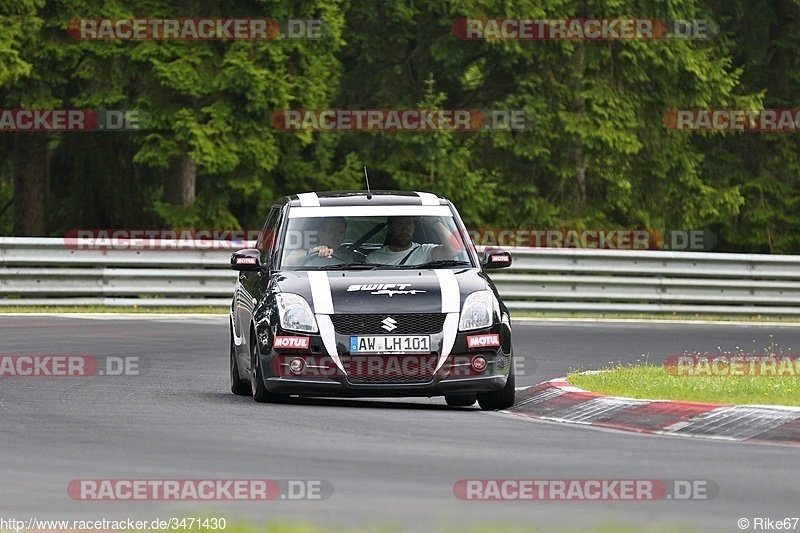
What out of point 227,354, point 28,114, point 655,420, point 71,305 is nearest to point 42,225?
point 28,114

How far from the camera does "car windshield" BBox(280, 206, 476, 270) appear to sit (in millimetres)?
13805

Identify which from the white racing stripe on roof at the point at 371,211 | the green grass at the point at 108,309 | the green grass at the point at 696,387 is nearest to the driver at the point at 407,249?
the white racing stripe on roof at the point at 371,211

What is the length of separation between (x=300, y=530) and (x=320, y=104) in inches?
961

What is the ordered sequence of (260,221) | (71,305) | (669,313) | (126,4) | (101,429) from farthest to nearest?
(260,221)
(126,4)
(669,313)
(71,305)
(101,429)

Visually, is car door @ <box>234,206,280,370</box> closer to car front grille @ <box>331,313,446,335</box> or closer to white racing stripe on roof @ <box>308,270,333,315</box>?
white racing stripe on roof @ <box>308,270,333,315</box>

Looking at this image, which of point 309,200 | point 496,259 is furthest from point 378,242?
point 496,259

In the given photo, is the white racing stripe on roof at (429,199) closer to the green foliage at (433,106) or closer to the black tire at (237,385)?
the black tire at (237,385)

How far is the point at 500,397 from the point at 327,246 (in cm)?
188

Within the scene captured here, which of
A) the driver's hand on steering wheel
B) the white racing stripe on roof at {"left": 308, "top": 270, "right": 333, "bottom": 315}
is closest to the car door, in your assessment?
the driver's hand on steering wheel

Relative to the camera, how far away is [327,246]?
45.8 ft

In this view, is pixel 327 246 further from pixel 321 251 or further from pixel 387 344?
pixel 387 344

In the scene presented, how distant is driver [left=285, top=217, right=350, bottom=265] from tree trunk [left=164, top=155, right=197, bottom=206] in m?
19.4

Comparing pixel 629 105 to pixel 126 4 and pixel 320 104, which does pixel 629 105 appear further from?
pixel 126 4

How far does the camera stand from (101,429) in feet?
37.7
